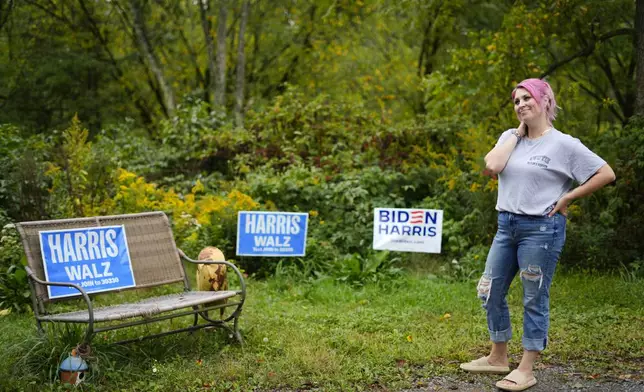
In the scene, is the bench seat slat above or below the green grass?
above

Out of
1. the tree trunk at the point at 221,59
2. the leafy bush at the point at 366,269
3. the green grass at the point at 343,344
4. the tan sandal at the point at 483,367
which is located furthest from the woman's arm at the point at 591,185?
the tree trunk at the point at 221,59

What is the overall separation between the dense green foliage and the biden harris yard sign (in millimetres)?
223

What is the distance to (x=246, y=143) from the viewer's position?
12.1m

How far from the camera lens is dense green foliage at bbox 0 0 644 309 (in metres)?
8.35

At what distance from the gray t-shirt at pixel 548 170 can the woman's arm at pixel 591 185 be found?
0.02 metres

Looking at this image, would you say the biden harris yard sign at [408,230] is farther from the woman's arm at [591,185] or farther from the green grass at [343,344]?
the woman's arm at [591,185]

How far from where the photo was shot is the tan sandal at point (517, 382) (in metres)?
4.39

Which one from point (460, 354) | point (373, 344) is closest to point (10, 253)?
point (373, 344)

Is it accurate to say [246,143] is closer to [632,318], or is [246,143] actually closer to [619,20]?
[619,20]

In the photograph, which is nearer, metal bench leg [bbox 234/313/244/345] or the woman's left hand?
the woman's left hand

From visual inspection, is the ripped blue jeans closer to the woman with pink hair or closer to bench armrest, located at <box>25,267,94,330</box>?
the woman with pink hair

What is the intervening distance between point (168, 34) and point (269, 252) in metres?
12.1

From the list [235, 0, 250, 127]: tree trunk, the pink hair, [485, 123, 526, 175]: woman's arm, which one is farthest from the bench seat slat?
[235, 0, 250, 127]: tree trunk

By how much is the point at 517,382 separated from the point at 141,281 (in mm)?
3000
